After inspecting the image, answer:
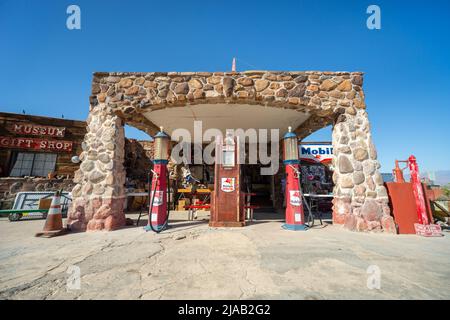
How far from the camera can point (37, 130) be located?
10789 mm

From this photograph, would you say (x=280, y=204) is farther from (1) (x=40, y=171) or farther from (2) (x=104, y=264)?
(1) (x=40, y=171)

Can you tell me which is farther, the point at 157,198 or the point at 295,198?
the point at 295,198

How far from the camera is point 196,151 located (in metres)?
10.6

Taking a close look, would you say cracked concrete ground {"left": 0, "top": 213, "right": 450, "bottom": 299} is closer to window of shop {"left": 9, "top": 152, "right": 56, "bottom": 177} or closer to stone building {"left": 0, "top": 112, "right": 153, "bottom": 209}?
stone building {"left": 0, "top": 112, "right": 153, "bottom": 209}

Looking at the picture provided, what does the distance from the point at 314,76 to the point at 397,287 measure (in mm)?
4835

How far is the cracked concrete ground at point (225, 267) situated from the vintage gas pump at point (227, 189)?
3.85 feet

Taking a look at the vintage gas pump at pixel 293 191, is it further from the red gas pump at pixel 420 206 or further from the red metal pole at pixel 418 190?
the red metal pole at pixel 418 190

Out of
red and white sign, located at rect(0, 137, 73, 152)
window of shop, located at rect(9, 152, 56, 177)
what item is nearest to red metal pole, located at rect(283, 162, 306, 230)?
red and white sign, located at rect(0, 137, 73, 152)

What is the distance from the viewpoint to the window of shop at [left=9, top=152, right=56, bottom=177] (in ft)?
34.0

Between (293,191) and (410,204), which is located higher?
(293,191)

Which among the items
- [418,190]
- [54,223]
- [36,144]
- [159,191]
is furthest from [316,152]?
[36,144]

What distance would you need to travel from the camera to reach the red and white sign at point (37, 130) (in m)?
10.5

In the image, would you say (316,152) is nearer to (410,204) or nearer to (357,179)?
(357,179)

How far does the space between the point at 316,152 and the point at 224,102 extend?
24.3ft
